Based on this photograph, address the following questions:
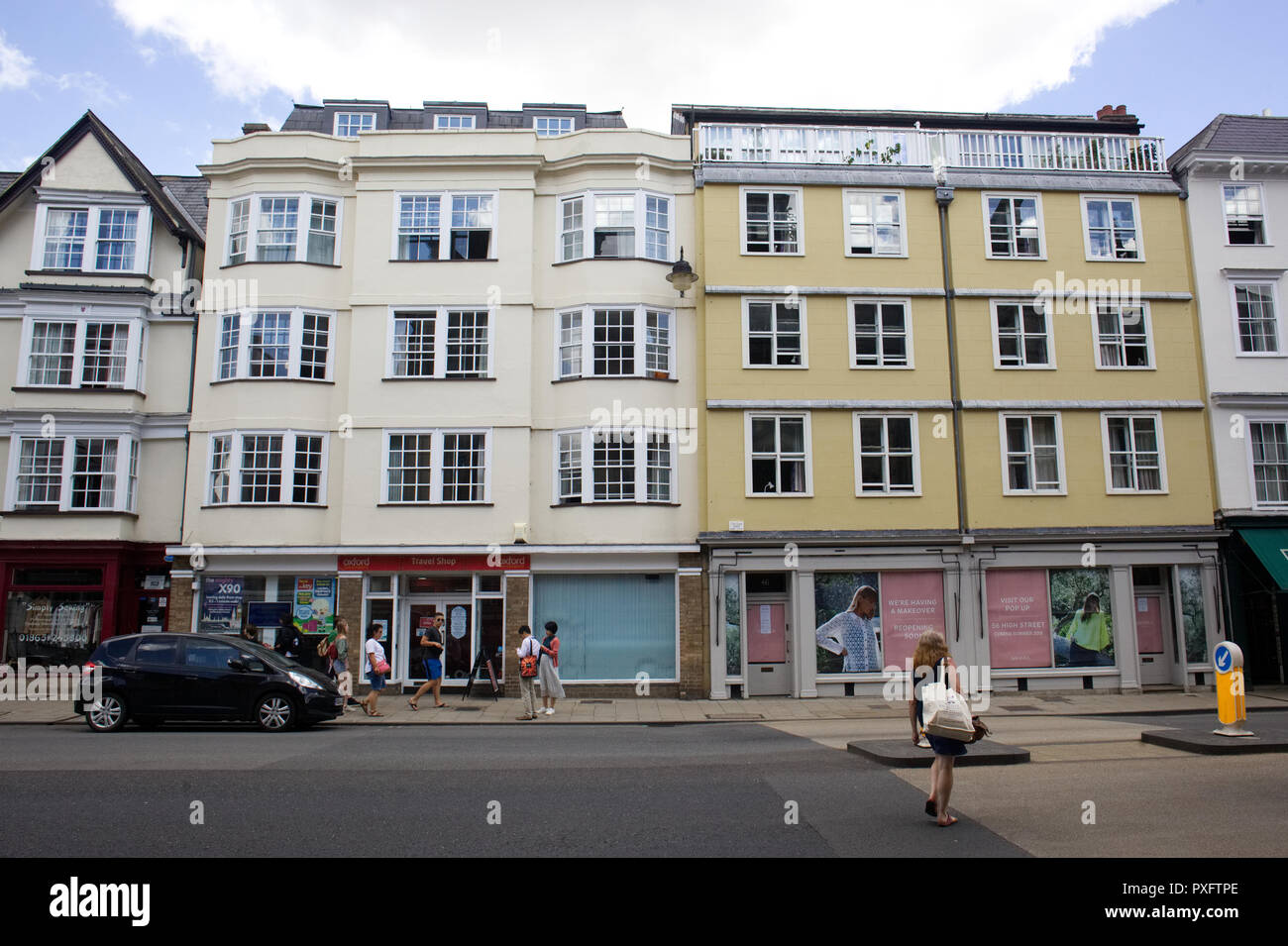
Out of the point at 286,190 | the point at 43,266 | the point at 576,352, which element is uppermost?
the point at 286,190

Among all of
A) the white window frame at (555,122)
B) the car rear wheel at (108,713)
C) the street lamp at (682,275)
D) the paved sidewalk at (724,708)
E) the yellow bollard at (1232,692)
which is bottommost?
the paved sidewalk at (724,708)

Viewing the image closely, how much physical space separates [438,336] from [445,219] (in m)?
3.05

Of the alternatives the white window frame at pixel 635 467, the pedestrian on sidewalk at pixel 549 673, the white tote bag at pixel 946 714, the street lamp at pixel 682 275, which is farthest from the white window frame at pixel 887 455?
the white tote bag at pixel 946 714

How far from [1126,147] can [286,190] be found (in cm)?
2167

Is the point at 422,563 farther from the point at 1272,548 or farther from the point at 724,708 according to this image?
the point at 1272,548

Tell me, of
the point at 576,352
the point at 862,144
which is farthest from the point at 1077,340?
the point at 576,352

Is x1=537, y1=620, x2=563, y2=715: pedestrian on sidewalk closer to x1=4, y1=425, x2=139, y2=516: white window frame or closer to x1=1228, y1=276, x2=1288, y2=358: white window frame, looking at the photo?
x1=4, y1=425, x2=139, y2=516: white window frame

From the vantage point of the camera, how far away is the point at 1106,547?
70.4 feet

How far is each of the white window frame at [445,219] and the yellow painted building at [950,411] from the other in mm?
5134

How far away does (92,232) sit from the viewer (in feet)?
76.7

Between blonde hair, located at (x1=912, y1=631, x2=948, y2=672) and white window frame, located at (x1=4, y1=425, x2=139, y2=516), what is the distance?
20.6m

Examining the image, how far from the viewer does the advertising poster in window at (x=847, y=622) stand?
20.9m

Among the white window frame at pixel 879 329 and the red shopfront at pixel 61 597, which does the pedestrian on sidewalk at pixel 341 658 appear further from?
the white window frame at pixel 879 329

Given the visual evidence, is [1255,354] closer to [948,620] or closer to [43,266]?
[948,620]
